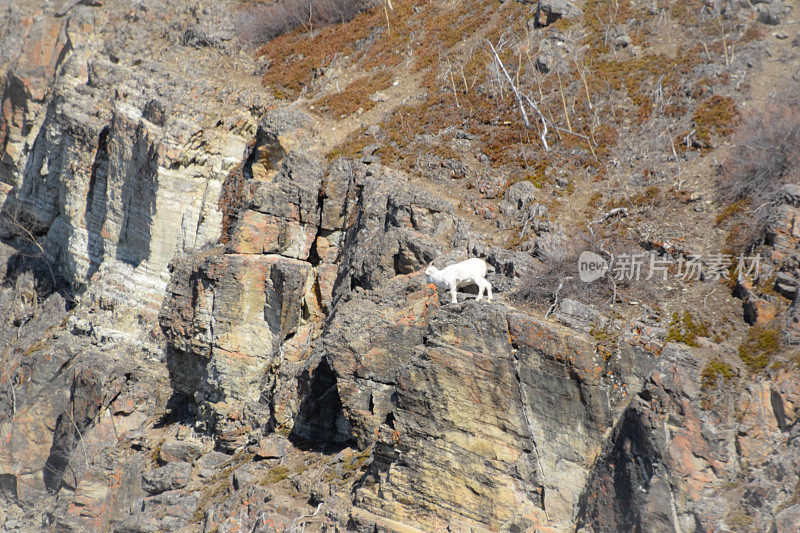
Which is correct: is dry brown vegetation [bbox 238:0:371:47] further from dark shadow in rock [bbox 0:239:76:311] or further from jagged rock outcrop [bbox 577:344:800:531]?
Answer: jagged rock outcrop [bbox 577:344:800:531]

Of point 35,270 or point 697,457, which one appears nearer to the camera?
point 697,457

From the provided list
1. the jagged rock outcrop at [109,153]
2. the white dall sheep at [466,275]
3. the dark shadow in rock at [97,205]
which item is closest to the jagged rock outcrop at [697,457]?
the white dall sheep at [466,275]

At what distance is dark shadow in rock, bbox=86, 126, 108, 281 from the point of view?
21.0 metres

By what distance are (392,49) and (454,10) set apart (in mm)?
3406

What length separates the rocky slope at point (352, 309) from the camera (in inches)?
374

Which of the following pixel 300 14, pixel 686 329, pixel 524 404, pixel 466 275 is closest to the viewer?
pixel 524 404

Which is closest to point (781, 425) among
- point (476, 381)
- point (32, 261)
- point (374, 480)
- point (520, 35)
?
point (476, 381)

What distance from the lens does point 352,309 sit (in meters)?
12.9

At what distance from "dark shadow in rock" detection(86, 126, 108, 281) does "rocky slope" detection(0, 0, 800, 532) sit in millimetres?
120

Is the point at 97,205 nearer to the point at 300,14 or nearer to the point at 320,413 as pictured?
the point at 320,413

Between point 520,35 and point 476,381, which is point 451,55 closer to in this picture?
point 520,35

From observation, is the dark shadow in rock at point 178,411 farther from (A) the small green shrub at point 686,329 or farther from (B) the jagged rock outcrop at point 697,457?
(A) the small green shrub at point 686,329

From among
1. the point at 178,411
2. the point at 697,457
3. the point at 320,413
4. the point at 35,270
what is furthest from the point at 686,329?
the point at 35,270

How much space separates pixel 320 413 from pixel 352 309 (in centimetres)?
265
